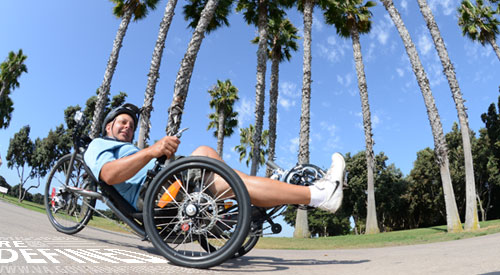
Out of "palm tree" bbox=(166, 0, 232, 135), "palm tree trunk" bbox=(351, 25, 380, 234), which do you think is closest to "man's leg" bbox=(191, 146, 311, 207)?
"palm tree" bbox=(166, 0, 232, 135)

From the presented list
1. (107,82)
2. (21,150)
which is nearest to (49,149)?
(21,150)

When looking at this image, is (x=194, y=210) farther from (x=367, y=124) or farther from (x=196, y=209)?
(x=367, y=124)

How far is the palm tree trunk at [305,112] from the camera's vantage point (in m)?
15.1

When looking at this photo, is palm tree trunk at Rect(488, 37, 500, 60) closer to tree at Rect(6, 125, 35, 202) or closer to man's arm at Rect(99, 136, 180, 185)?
man's arm at Rect(99, 136, 180, 185)

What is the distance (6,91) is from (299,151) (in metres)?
33.0

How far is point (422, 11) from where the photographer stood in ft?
50.8

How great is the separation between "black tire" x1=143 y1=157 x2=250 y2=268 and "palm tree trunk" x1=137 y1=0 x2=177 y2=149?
8326 millimetres

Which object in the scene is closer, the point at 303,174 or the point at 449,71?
the point at 303,174

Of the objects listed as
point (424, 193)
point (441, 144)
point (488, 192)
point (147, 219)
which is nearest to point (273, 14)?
point (441, 144)

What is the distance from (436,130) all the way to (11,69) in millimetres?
36296

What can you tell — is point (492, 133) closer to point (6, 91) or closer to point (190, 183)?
point (190, 183)

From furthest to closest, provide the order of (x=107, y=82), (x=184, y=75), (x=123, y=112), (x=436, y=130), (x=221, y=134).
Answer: (x=221, y=134) → (x=436, y=130) → (x=107, y=82) → (x=184, y=75) → (x=123, y=112)

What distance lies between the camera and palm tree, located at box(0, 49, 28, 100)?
29656 mm

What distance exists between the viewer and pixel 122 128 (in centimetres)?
317
